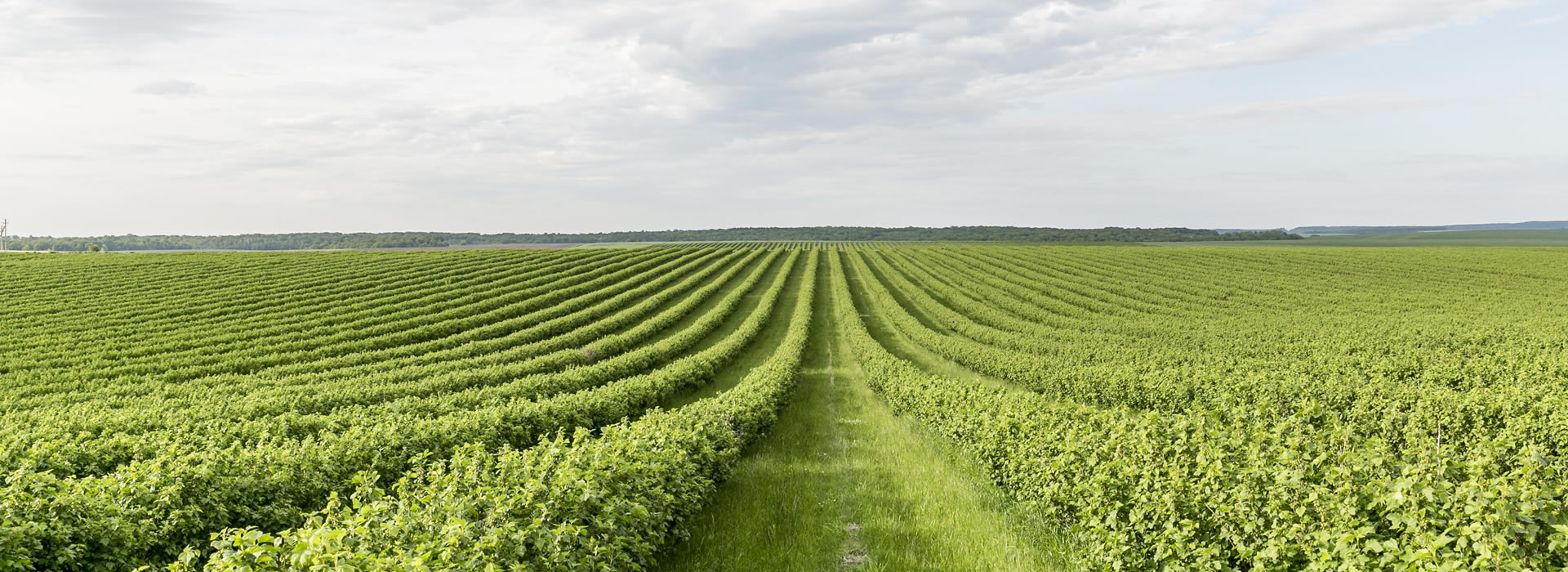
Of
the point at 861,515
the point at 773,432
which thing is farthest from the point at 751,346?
the point at 861,515

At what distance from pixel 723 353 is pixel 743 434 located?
15.9 metres

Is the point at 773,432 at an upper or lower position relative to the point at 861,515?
lower

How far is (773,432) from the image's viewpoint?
64.4 feet

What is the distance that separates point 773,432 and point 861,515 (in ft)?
25.2

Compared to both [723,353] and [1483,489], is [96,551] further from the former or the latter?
[723,353]

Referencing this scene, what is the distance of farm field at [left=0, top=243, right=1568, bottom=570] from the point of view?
273 inches

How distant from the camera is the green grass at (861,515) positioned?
10094 mm

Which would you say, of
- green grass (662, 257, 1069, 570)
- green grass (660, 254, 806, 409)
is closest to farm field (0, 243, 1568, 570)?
green grass (662, 257, 1069, 570)

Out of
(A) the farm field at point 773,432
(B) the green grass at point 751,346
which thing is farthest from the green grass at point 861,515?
(B) the green grass at point 751,346

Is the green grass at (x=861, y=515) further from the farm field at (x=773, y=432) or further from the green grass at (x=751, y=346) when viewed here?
the green grass at (x=751, y=346)

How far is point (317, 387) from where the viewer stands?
2212 centimetres

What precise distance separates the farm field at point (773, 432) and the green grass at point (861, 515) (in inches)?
2.9

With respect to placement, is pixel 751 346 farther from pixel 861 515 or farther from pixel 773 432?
pixel 861 515

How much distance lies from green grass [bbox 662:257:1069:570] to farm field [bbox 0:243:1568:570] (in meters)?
0.07
